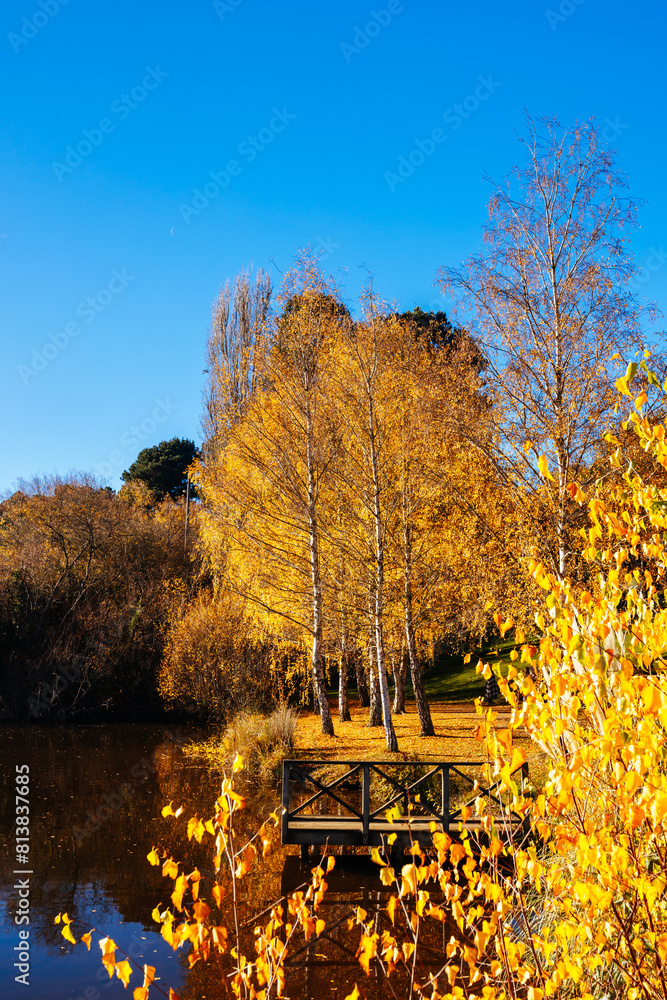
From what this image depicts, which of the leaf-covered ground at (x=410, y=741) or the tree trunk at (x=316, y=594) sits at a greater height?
the tree trunk at (x=316, y=594)

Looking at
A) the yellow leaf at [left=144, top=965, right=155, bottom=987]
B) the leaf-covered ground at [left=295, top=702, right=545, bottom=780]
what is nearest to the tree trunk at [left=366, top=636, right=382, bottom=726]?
the leaf-covered ground at [left=295, top=702, right=545, bottom=780]

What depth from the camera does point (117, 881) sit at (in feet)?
28.1

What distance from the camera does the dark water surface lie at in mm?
6605

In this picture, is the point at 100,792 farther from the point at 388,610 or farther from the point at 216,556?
the point at 216,556

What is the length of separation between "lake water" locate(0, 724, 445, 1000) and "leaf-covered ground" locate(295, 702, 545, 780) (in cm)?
165

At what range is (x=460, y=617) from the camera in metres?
13.6

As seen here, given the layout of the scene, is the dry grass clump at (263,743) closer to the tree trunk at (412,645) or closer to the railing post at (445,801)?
the tree trunk at (412,645)

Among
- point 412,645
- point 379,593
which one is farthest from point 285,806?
point 412,645

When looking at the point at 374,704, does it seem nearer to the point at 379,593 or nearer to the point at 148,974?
the point at 379,593

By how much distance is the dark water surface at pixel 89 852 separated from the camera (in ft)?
21.7

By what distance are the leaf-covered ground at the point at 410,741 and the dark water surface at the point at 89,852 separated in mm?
2310

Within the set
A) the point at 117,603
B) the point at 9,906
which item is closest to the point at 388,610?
the point at 9,906

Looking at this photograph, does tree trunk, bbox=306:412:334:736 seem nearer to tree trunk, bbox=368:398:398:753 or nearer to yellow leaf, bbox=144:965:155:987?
tree trunk, bbox=368:398:398:753

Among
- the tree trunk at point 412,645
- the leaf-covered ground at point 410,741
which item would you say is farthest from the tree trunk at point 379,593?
the tree trunk at point 412,645
